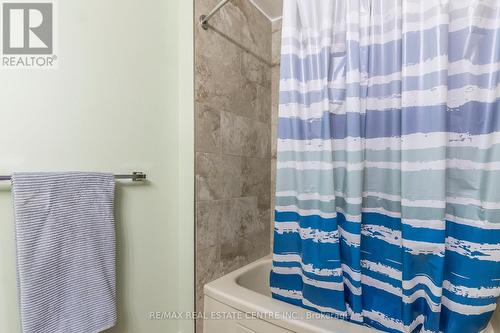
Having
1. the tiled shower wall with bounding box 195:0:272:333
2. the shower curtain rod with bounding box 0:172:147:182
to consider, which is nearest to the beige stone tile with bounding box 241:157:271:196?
the tiled shower wall with bounding box 195:0:272:333

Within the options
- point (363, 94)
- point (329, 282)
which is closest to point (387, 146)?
point (363, 94)

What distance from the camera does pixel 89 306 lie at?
890mm

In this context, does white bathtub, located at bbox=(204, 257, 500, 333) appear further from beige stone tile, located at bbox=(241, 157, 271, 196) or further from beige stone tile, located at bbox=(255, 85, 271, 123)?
beige stone tile, located at bbox=(255, 85, 271, 123)

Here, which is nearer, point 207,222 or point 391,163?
point 391,163

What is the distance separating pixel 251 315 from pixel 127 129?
0.93 m

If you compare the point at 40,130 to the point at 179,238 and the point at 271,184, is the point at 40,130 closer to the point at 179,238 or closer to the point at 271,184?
the point at 179,238

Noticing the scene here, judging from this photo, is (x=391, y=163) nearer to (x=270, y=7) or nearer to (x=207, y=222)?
(x=207, y=222)

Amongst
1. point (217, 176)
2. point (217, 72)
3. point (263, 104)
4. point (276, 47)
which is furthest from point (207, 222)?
point (276, 47)

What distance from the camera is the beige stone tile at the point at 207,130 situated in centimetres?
126

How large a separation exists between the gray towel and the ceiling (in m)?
1.43

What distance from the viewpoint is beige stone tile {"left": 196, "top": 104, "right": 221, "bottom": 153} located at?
1.26 m

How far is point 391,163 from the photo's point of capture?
95 centimetres

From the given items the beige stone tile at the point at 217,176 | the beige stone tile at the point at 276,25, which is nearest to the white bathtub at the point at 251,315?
the beige stone tile at the point at 217,176

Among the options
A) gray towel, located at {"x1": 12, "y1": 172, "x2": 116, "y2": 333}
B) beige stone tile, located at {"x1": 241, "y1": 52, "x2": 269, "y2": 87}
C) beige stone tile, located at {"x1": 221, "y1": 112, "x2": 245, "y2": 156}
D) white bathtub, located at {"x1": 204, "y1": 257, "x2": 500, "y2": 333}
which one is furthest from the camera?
beige stone tile, located at {"x1": 241, "y1": 52, "x2": 269, "y2": 87}
